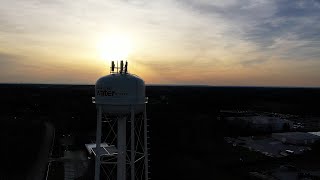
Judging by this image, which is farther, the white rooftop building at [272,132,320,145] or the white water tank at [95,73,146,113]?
the white rooftop building at [272,132,320,145]

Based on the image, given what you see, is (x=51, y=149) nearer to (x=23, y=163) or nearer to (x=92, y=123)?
(x=23, y=163)

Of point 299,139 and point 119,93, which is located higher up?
point 119,93

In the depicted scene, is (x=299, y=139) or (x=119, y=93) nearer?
(x=119, y=93)

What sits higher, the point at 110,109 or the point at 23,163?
the point at 110,109

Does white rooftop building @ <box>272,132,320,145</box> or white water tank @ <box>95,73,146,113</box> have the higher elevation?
white water tank @ <box>95,73,146,113</box>

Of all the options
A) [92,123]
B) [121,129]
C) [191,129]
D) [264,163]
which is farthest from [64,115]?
[121,129]

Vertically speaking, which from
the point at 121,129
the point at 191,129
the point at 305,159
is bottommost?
the point at 305,159

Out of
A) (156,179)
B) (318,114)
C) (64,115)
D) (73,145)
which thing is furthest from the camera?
(318,114)

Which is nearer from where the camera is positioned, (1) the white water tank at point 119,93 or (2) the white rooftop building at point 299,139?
(1) the white water tank at point 119,93
